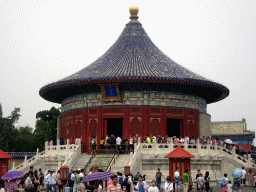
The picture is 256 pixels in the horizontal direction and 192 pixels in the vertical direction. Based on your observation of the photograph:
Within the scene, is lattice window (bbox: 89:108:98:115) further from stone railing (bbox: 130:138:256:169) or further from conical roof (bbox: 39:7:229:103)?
stone railing (bbox: 130:138:256:169)

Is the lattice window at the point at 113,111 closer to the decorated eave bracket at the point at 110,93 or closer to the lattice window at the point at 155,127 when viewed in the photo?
the decorated eave bracket at the point at 110,93

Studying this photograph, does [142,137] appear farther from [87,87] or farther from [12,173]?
[12,173]

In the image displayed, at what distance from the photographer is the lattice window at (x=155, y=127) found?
3375cm

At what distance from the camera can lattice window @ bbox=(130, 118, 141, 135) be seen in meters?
33.7

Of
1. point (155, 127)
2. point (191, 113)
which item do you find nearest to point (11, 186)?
point (155, 127)

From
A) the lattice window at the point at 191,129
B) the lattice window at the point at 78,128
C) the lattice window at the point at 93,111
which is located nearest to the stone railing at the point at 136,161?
the lattice window at the point at 93,111

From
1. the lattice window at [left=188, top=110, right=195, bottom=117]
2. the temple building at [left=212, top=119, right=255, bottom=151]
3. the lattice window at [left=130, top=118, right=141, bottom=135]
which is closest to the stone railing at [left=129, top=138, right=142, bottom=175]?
the lattice window at [left=130, top=118, right=141, bottom=135]

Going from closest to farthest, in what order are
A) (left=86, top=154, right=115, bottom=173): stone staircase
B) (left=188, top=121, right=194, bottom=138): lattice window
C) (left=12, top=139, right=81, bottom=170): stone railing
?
(left=86, top=154, right=115, bottom=173): stone staircase, (left=12, top=139, right=81, bottom=170): stone railing, (left=188, top=121, right=194, bottom=138): lattice window

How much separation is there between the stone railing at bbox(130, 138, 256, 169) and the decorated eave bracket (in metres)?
5.13

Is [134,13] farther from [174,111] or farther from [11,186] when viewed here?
[11,186]

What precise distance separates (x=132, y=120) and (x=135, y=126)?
0.48 meters

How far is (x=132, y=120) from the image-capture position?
111 ft

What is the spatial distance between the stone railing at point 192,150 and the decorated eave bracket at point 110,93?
5.13 meters

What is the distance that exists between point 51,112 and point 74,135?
2493cm
